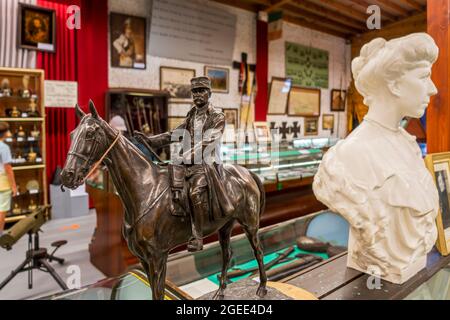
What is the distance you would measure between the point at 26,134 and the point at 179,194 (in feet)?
13.4

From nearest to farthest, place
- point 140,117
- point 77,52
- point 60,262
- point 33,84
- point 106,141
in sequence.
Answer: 1. point 106,141
2. point 60,262
3. point 77,52
4. point 33,84
5. point 140,117

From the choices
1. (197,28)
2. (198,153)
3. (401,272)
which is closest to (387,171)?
(401,272)

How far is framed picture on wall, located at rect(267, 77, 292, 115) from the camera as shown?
6.59 meters

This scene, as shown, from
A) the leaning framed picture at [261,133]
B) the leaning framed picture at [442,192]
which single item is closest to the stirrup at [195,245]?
the leaning framed picture at [442,192]

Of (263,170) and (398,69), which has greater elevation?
(398,69)

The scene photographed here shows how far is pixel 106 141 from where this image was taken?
920 millimetres

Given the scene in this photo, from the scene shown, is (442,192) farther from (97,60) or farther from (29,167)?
(29,167)

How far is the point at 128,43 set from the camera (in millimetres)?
4676

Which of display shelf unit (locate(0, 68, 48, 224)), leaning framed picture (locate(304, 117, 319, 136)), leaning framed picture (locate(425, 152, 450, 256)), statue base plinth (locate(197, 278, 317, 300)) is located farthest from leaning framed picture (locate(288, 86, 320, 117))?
statue base plinth (locate(197, 278, 317, 300))

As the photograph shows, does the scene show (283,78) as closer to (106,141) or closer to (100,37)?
(100,37)

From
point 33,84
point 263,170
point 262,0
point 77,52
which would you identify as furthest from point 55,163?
point 262,0

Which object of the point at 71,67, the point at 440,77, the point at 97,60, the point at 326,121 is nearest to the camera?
the point at 440,77

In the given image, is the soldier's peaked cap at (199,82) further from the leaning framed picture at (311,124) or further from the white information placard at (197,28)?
the leaning framed picture at (311,124)

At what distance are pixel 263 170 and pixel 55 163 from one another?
281 cm
